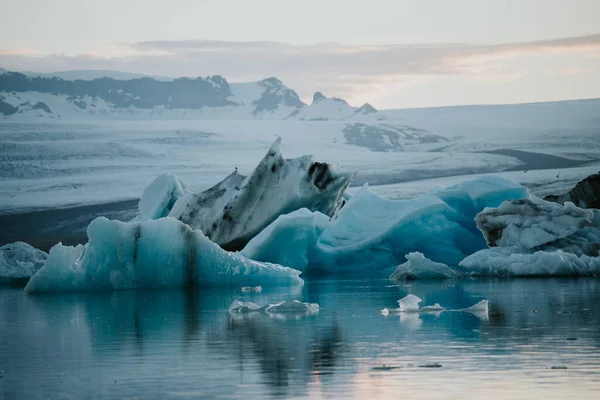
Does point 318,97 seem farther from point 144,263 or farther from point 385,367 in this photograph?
point 385,367

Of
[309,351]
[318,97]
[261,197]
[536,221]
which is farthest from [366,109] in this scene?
[309,351]

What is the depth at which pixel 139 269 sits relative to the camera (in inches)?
675

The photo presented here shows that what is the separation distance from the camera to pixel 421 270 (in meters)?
18.8

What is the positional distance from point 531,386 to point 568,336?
2567 millimetres

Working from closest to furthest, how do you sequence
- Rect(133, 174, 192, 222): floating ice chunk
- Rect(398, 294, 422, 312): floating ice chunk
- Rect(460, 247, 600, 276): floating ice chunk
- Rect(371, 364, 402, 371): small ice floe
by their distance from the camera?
1. Rect(371, 364, 402, 371): small ice floe
2. Rect(398, 294, 422, 312): floating ice chunk
3. Rect(460, 247, 600, 276): floating ice chunk
4. Rect(133, 174, 192, 222): floating ice chunk

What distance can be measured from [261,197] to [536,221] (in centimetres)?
552

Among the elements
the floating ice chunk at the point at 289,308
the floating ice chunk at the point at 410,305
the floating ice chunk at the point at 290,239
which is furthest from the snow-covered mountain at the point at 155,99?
the floating ice chunk at the point at 410,305

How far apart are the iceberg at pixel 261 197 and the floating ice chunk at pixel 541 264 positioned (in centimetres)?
468

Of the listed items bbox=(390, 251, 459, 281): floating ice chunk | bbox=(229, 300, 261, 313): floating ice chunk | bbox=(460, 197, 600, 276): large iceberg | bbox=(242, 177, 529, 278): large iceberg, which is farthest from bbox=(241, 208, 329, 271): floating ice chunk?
bbox=(229, 300, 261, 313): floating ice chunk

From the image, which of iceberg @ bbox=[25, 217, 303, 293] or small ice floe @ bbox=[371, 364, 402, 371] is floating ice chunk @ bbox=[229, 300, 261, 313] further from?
small ice floe @ bbox=[371, 364, 402, 371]

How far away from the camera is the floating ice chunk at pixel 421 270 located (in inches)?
737

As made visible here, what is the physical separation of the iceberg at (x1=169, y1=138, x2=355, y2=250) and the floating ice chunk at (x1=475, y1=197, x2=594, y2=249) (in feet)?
14.0

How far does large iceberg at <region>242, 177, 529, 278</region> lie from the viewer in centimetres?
2075

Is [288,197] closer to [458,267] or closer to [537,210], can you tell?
[458,267]
